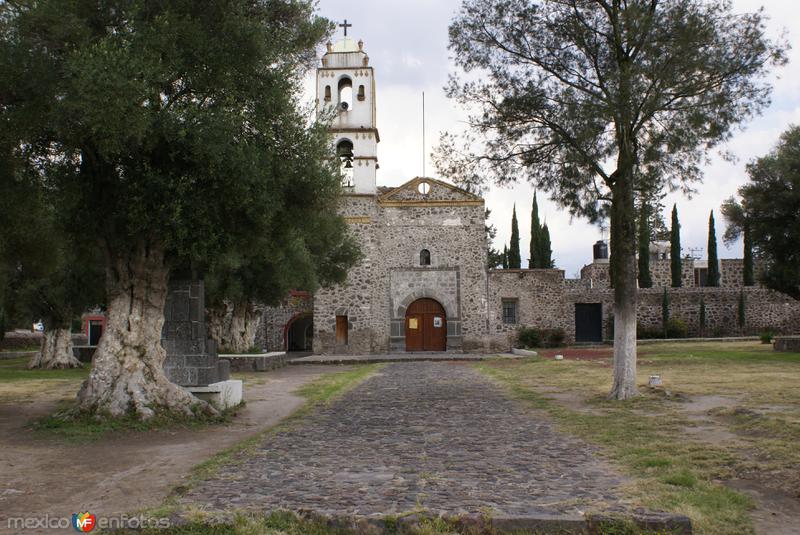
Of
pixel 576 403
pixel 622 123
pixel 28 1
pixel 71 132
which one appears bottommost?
pixel 576 403

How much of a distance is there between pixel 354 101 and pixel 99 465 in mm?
23673

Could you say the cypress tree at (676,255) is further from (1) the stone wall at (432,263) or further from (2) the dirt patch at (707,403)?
(2) the dirt patch at (707,403)

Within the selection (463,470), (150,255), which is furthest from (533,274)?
(463,470)

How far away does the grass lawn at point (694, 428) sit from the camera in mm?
5352

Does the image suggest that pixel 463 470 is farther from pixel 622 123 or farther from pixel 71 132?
pixel 622 123

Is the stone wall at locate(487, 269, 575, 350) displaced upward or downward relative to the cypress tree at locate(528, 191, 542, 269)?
downward

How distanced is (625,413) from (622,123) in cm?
485

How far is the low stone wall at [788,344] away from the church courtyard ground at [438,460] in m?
13.0

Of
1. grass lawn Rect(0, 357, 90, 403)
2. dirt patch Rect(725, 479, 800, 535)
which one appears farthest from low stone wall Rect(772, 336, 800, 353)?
grass lawn Rect(0, 357, 90, 403)

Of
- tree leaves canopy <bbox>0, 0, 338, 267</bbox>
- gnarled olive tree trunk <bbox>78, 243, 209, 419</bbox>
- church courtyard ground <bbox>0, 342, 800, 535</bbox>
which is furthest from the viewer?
gnarled olive tree trunk <bbox>78, 243, 209, 419</bbox>

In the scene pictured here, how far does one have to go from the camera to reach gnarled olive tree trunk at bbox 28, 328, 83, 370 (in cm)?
2362

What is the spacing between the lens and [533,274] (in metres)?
34.2

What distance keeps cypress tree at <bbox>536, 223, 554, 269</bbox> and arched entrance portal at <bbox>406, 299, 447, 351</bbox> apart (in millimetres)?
12948

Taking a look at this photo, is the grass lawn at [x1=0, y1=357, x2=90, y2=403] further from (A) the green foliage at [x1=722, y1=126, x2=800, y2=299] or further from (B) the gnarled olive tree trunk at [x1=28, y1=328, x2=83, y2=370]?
(A) the green foliage at [x1=722, y1=126, x2=800, y2=299]
